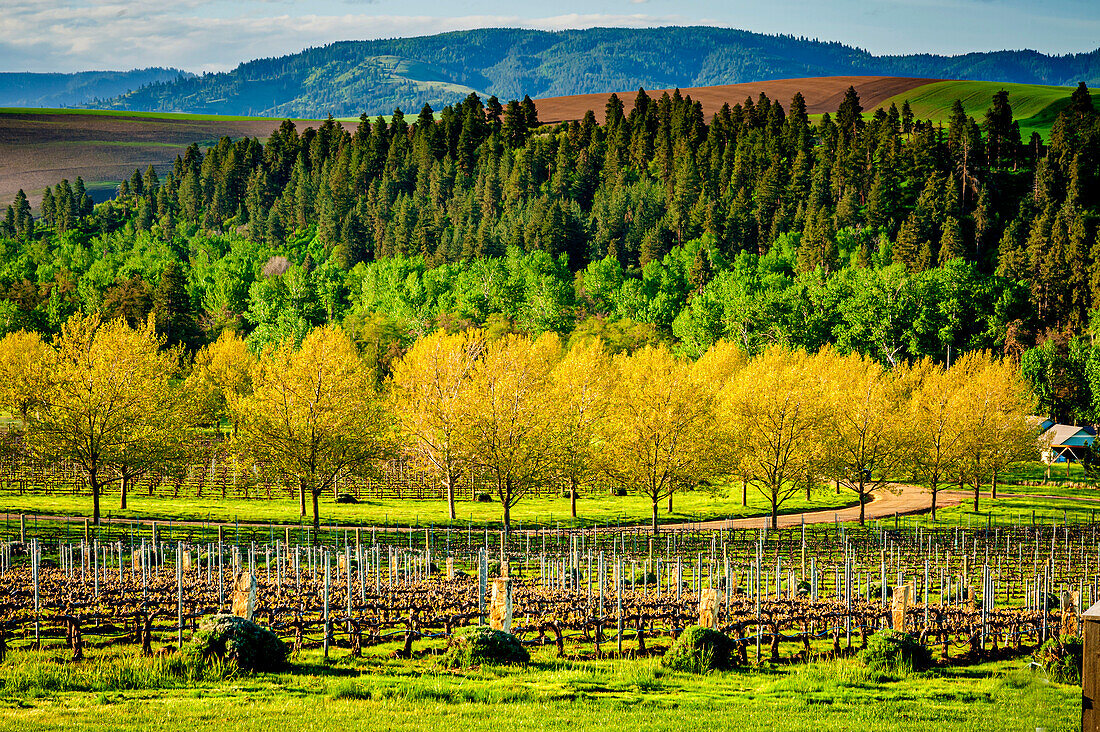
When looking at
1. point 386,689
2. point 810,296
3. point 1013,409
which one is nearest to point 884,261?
point 810,296

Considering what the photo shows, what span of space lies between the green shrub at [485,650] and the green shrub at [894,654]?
888 cm

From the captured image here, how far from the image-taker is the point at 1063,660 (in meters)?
26.0

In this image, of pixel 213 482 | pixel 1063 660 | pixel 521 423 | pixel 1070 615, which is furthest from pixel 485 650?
pixel 213 482

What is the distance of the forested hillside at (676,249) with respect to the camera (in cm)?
11644

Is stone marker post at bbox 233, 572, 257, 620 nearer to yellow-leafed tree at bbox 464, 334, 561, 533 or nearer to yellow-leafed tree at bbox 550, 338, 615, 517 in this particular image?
yellow-leafed tree at bbox 464, 334, 561, 533

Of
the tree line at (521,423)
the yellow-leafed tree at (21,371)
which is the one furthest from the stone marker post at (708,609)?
the yellow-leafed tree at (21,371)

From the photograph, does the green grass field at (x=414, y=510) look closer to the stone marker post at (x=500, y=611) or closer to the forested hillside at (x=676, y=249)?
the stone marker post at (x=500, y=611)

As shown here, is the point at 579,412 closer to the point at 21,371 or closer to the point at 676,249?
the point at 21,371

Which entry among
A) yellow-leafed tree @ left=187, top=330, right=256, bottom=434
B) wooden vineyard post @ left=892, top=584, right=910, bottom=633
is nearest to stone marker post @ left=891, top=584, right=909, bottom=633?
wooden vineyard post @ left=892, top=584, right=910, bottom=633

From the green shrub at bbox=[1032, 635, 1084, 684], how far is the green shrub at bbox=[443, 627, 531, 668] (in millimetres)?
13334

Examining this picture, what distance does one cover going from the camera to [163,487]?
7200 cm

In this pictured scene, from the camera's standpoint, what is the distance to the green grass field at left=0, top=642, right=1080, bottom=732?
2009cm

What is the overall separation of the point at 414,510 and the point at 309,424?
9.57 m

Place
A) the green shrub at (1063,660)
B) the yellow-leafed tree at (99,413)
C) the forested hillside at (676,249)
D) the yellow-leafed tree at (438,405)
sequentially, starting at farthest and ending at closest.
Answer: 1. the forested hillside at (676,249)
2. the yellow-leafed tree at (438,405)
3. the yellow-leafed tree at (99,413)
4. the green shrub at (1063,660)
